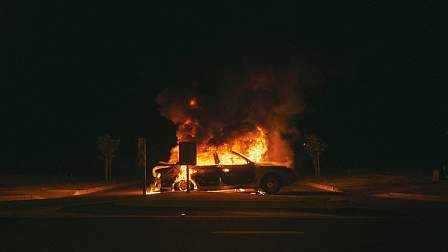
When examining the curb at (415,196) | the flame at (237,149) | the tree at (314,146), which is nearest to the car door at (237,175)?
the flame at (237,149)

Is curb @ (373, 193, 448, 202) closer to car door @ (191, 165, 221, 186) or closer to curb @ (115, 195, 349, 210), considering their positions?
curb @ (115, 195, 349, 210)

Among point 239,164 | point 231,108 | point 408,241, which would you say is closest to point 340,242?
point 408,241

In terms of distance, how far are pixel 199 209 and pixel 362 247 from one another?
723cm

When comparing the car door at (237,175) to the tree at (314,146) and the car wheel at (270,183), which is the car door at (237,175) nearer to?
the car wheel at (270,183)

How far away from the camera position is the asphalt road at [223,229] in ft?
28.8

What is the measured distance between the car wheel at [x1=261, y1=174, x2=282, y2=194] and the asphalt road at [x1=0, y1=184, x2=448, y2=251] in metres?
4.66

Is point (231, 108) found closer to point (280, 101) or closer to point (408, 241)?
point (280, 101)

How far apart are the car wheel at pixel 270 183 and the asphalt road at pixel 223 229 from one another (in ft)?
15.3

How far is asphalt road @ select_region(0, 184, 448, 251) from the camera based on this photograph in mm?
8789

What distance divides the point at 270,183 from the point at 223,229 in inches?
353

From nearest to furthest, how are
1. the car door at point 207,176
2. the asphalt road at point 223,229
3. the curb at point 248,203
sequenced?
the asphalt road at point 223,229, the curb at point 248,203, the car door at point 207,176

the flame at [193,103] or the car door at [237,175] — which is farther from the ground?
the flame at [193,103]

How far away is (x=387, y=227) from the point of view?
35.8 ft

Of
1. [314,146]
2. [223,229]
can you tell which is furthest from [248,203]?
[314,146]
